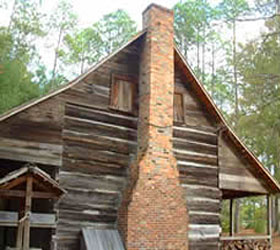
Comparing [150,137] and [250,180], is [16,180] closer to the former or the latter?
[150,137]

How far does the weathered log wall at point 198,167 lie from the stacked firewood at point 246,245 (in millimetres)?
525

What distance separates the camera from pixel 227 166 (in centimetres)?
1377

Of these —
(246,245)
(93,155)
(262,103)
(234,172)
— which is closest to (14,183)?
(93,155)

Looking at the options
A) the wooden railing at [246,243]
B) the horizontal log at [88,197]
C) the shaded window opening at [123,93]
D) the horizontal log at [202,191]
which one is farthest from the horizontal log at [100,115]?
the wooden railing at [246,243]

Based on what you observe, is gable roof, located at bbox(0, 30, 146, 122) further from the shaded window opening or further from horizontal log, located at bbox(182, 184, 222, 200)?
horizontal log, located at bbox(182, 184, 222, 200)

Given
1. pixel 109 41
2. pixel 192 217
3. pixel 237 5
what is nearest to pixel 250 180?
pixel 192 217

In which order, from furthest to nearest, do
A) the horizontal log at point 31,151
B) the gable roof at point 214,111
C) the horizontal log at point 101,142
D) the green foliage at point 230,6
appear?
the green foliage at point 230,6 < the gable roof at point 214,111 < the horizontal log at point 101,142 < the horizontal log at point 31,151

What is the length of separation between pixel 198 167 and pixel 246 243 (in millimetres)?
2815

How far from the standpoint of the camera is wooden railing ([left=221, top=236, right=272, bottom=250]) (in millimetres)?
13297

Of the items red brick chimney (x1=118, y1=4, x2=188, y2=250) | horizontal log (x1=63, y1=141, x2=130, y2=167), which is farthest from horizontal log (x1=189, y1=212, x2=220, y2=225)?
horizontal log (x1=63, y1=141, x2=130, y2=167)

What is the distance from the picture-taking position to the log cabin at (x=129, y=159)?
10562 millimetres

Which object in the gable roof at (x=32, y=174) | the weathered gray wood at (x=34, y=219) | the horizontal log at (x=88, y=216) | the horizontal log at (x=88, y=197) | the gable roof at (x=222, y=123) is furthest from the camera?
the gable roof at (x=222, y=123)

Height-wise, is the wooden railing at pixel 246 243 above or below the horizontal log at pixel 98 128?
below

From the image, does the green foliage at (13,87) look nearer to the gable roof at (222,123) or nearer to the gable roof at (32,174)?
the gable roof at (222,123)
